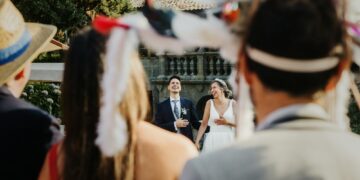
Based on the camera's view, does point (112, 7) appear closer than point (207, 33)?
No

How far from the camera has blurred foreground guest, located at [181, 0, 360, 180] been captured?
1.40 meters

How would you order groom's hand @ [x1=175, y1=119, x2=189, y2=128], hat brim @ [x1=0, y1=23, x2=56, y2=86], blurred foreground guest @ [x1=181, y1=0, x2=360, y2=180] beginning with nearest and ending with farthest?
blurred foreground guest @ [x1=181, y1=0, x2=360, y2=180] < hat brim @ [x1=0, y1=23, x2=56, y2=86] < groom's hand @ [x1=175, y1=119, x2=189, y2=128]

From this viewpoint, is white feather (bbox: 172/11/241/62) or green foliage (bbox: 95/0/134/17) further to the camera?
green foliage (bbox: 95/0/134/17)

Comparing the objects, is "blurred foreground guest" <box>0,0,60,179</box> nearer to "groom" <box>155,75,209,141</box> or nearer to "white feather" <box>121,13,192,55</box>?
"white feather" <box>121,13,192,55</box>

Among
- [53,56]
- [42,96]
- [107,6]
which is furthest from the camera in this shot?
[53,56]

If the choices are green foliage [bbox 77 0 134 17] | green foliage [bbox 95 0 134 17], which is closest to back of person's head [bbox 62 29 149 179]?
green foliage [bbox 77 0 134 17]

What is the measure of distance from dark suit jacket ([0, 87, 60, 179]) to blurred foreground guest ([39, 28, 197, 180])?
9.1 inches

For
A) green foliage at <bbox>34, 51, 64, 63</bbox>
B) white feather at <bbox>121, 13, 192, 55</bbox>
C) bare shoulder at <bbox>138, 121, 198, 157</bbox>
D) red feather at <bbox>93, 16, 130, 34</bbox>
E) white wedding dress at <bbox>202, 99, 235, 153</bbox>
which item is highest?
green foliage at <bbox>34, 51, 64, 63</bbox>

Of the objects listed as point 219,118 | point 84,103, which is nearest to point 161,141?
point 84,103

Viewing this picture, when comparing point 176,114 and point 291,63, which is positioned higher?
point 291,63

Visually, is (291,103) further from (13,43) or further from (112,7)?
(112,7)

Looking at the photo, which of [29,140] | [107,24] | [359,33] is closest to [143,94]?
[107,24]

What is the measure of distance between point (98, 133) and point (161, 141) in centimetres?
22

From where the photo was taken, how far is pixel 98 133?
6.57 feet
